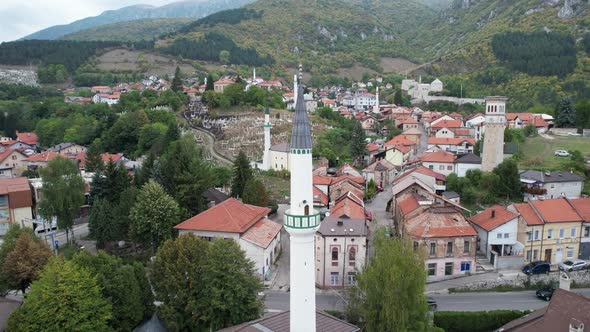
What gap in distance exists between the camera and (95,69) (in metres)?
134

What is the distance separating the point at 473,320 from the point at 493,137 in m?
25.5

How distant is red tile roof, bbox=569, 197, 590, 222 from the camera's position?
32.1 meters

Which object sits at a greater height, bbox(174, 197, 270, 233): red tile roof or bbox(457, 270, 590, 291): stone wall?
bbox(174, 197, 270, 233): red tile roof

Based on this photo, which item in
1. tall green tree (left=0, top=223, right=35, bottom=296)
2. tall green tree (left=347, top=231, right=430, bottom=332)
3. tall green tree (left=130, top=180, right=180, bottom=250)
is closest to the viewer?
tall green tree (left=347, top=231, right=430, bottom=332)

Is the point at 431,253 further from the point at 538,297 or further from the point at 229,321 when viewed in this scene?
the point at 229,321

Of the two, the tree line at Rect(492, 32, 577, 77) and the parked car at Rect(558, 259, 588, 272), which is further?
the tree line at Rect(492, 32, 577, 77)

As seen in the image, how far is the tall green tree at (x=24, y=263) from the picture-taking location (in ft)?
84.1

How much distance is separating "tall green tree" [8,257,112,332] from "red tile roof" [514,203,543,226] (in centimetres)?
2629

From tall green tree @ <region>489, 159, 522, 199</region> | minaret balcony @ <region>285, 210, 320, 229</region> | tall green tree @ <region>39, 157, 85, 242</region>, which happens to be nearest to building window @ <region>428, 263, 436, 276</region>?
tall green tree @ <region>489, 159, 522, 199</region>

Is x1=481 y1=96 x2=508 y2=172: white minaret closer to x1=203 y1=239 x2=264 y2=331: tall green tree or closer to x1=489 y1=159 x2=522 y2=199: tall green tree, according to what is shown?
x1=489 y1=159 x2=522 y2=199: tall green tree

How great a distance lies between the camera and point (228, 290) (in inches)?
880

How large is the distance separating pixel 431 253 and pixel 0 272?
2555 centimetres

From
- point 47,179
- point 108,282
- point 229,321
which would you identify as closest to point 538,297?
point 229,321

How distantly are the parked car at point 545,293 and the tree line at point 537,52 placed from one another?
86.4 meters
